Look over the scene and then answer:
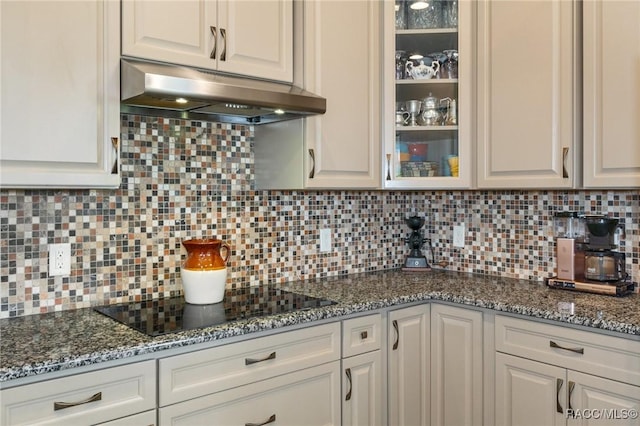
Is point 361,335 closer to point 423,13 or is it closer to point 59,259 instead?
point 59,259

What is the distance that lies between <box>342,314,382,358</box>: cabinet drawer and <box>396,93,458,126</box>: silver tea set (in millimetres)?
960

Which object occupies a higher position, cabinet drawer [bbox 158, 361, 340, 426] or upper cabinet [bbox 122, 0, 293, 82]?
upper cabinet [bbox 122, 0, 293, 82]

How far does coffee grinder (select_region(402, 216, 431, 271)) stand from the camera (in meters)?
2.91

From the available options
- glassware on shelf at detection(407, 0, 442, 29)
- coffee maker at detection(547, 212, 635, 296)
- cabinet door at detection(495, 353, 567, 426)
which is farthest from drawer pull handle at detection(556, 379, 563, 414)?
glassware on shelf at detection(407, 0, 442, 29)

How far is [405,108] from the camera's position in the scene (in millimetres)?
2543

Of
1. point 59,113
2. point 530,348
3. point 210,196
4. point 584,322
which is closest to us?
point 59,113

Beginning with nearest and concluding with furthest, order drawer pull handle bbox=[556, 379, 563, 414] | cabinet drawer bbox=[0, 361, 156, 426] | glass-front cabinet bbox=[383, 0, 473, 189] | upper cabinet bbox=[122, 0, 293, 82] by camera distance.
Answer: cabinet drawer bbox=[0, 361, 156, 426], upper cabinet bbox=[122, 0, 293, 82], drawer pull handle bbox=[556, 379, 563, 414], glass-front cabinet bbox=[383, 0, 473, 189]

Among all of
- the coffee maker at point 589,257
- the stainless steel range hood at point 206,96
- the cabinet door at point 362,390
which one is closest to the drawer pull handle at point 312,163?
the stainless steel range hood at point 206,96

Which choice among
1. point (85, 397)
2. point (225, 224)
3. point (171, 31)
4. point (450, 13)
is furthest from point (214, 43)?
point (85, 397)

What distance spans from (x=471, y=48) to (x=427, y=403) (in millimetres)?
1605

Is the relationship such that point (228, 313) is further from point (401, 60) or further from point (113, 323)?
point (401, 60)

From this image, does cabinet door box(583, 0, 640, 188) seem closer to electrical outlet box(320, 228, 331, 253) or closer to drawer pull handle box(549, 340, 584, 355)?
drawer pull handle box(549, 340, 584, 355)

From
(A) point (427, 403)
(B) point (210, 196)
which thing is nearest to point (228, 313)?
(B) point (210, 196)

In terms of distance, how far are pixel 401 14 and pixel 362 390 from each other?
1.71 meters
